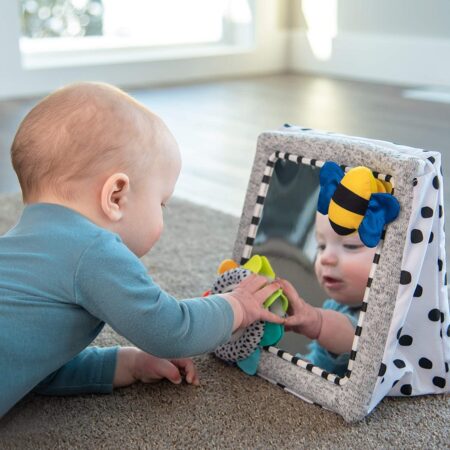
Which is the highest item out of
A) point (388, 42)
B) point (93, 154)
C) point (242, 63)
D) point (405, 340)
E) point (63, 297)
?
point (93, 154)

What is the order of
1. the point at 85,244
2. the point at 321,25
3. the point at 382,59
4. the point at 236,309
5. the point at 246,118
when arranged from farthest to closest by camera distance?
the point at 321,25
the point at 382,59
the point at 246,118
the point at 236,309
the point at 85,244

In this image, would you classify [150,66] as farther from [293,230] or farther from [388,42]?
[293,230]

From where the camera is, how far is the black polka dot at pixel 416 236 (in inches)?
34.0

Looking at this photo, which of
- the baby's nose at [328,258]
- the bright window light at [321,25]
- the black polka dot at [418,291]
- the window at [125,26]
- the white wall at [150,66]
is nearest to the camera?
the black polka dot at [418,291]

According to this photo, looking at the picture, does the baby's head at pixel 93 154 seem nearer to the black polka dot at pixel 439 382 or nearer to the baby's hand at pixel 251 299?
the baby's hand at pixel 251 299

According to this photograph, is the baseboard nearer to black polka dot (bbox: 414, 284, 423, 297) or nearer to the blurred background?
the blurred background

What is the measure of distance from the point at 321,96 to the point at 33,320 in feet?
8.13

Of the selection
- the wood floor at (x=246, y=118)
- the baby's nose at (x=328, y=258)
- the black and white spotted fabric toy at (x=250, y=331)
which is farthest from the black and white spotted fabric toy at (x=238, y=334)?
the wood floor at (x=246, y=118)

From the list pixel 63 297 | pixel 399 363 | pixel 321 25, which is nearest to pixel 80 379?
pixel 63 297

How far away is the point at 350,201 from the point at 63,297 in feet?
1.12

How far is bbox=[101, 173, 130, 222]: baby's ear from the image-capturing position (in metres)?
0.83

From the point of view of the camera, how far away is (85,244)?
0.81 m

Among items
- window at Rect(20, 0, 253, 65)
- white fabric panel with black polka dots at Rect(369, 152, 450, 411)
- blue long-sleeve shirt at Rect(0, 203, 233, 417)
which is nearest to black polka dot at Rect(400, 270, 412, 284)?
white fabric panel with black polka dots at Rect(369, 152, 450, 411)

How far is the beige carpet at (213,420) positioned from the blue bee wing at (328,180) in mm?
247
